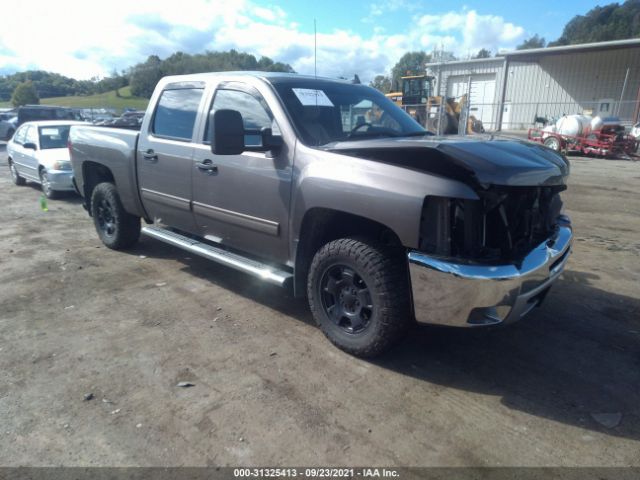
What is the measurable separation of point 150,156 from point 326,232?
93.1 inches

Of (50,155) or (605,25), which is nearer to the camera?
(50,155)

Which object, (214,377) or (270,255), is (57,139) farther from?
(214,377)

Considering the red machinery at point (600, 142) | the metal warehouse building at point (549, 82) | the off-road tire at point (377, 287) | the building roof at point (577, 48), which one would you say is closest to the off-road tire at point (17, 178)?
the off-road tire at point (377, 287)

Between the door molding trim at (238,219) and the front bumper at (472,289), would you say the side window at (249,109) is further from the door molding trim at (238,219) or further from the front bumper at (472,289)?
the front bumper at (472,289)

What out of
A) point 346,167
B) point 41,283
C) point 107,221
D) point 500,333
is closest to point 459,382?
point 500,333

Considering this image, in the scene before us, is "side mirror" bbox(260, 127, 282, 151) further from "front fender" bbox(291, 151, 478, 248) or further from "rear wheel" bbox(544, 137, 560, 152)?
"rear wheel" bbox(544, 137, 560, 152)

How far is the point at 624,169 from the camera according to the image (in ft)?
47.0

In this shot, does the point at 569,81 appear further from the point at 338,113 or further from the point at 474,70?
the point at 338,113

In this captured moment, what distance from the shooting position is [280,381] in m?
3.13

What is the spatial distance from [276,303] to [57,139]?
8209 mm

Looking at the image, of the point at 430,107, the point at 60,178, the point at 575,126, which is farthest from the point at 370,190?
the point at 430,107

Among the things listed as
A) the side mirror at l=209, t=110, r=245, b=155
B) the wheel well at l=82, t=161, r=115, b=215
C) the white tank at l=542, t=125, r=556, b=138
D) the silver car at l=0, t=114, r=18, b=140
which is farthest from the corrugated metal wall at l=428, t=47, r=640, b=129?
the side mirror at l=209, t=110, r=245, b=155

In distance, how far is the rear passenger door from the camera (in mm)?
4469

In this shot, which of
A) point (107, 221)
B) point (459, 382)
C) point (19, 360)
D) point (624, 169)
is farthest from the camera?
point (624, 169)
